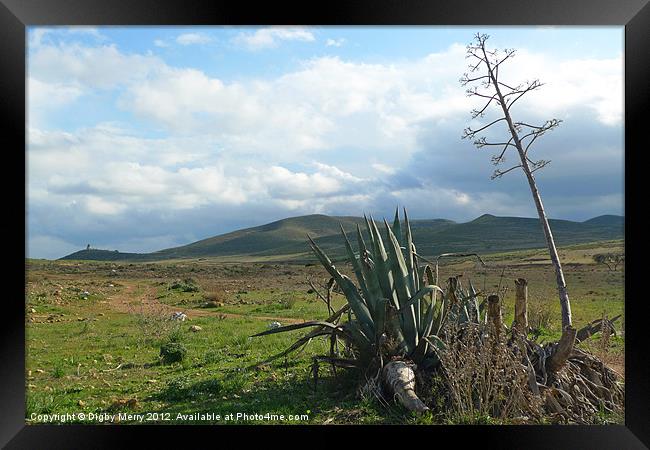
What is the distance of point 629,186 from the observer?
11.1ft

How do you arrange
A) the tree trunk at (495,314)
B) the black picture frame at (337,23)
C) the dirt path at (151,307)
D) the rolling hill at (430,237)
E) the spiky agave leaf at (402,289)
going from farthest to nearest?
the rolling hill at (430,237)
the dirt path at (151,307)
the spiky agave leaf at (402,289)
the tree trunk at (495,314)
the black picture frame at (337,23)

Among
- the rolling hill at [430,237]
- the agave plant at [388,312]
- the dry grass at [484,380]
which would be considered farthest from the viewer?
the rolling hill at [430,237]

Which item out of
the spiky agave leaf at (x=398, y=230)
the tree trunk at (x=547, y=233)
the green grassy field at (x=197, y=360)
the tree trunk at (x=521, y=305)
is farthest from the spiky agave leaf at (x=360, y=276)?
the tree trunk at (x=547, y=233)

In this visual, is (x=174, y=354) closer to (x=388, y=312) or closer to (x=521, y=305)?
(x=388, y=312)

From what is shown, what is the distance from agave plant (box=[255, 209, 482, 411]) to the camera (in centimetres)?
380

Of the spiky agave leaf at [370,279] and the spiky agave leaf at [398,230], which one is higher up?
the spiky agave leaf at [398,230]

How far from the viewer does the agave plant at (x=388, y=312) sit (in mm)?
3803

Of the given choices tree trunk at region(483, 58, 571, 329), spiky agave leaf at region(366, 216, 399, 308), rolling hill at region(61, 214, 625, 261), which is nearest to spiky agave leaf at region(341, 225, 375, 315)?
spiky agave leaf at region(366, 216, 399, 308)

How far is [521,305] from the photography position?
3986mm

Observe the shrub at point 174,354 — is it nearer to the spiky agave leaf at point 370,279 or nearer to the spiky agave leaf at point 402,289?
the spiky agave leaf at point 370,279

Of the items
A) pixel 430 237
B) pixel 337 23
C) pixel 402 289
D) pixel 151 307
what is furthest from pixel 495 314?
pixel 430 237

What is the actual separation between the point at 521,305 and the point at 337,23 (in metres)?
2.38

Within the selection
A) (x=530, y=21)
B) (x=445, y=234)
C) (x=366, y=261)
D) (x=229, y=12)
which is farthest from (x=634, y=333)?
(x=445, y=234)

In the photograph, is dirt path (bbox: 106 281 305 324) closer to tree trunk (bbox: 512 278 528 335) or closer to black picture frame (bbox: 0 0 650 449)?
black picture frame (bbox: 0 0 650 449)
